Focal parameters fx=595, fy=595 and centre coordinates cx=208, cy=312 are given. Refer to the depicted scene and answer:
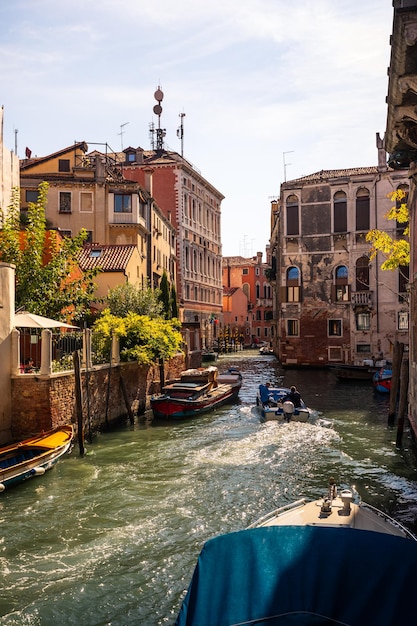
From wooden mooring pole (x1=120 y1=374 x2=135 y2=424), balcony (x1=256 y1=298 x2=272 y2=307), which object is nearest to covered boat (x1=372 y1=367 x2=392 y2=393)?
wooden mooring pole (x1=120 y1=374 x2=135 y2=424)

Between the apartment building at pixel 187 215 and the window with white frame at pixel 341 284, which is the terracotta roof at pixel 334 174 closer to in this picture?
the window with white frame at pixel 341 284

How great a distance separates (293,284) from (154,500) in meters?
25.3

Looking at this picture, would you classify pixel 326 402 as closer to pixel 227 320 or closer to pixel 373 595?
pixel 373 595

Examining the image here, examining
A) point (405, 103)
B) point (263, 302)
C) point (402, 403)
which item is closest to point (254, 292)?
point (263, 302)

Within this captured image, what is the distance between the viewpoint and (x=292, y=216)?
111 feet

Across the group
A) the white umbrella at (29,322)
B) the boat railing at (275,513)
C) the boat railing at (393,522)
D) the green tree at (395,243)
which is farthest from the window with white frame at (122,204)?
the boat railing at (393,522)

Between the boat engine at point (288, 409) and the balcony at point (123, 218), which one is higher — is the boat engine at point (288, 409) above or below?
below

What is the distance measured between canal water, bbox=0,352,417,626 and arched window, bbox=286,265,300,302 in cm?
1707

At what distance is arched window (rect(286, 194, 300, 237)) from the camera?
33.8 meters

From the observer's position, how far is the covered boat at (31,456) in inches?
394

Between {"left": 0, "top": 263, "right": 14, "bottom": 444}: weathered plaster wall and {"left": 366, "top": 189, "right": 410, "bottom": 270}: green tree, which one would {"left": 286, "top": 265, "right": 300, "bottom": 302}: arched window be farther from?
{"left": 0, "top": 263, "right": 14, "bottom": 444}: weathered plaster wall

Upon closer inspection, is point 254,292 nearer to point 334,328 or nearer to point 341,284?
point 341,284

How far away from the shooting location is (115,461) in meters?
12.3

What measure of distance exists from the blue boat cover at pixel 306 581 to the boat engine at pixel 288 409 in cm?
1247
